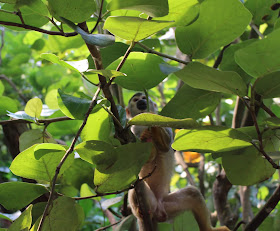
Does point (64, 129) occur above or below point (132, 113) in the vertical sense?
above

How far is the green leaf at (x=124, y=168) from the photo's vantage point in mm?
783

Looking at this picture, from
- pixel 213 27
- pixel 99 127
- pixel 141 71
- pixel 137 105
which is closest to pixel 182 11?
pixel 213 27

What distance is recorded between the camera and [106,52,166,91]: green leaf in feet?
2.86

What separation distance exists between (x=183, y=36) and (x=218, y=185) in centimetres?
115

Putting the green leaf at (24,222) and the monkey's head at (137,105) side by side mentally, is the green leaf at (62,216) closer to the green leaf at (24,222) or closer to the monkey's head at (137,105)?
the green leaf at (24,222)

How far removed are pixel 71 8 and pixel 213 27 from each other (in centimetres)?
30

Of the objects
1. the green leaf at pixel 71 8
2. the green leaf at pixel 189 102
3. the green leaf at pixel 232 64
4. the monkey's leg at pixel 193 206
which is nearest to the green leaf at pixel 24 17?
the green leaf at pixel 71 8

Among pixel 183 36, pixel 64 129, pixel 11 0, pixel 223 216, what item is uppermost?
pixel 11 0

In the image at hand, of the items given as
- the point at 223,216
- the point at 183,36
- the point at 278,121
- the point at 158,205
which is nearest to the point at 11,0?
the point at 183,36

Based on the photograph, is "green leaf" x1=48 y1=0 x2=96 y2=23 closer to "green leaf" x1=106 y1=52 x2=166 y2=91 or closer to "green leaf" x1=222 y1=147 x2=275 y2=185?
"green leaf" x1=106 y1=52 x2=166 y2=91

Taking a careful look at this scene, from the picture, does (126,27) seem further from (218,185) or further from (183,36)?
(218,185)

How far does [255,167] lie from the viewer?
0.93m

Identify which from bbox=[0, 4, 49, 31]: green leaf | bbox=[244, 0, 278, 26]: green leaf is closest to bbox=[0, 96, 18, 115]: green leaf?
bbox=[0, 4, 49, 31]: green leaf

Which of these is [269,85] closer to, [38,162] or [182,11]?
[182,11]
